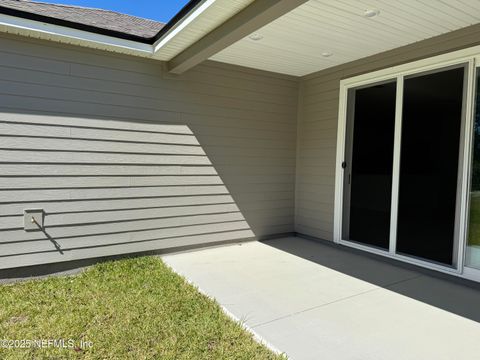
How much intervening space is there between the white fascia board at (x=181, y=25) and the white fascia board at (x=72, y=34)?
0.62ft

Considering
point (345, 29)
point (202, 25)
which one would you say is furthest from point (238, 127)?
point (345, 29)

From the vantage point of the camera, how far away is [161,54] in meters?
3.72

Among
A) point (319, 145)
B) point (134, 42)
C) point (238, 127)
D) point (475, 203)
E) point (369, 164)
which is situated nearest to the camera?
point (475, 203)

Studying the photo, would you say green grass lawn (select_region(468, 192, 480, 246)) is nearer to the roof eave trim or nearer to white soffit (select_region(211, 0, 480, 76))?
white soffit (select_region(211, 0, 480, 76))

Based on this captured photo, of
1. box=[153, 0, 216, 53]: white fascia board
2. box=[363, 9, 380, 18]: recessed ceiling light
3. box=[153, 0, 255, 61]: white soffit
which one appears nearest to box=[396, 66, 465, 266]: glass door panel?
box=[363, 9, 380, 18]: recessed ceiling light

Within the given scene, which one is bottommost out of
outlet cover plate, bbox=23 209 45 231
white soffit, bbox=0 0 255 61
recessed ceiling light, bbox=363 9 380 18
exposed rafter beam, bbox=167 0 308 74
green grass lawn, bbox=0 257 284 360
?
green grass lawn, bbox=0 257 284 360

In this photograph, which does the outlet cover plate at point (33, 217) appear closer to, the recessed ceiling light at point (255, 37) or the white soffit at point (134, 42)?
the white soffit at point (134, 42)

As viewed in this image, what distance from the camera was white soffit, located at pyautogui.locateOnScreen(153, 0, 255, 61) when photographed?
2.63 meters

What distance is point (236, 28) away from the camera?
2.79m

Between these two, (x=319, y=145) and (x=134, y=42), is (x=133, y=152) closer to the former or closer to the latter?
(x=134, y=42)

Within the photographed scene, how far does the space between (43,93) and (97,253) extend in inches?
69.0

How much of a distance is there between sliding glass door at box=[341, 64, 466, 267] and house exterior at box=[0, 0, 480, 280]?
0.02m

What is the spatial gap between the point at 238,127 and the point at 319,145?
1.21m

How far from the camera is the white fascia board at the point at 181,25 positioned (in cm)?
269
